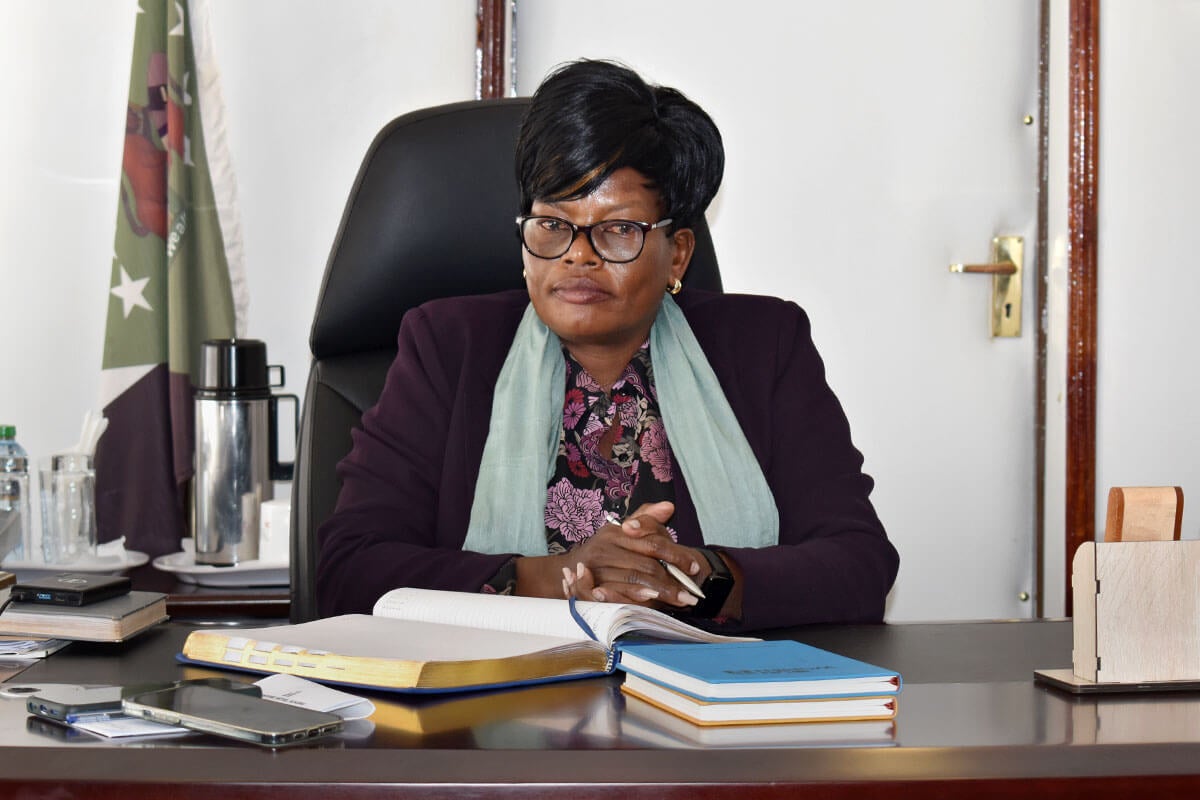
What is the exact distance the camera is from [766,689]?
2.64ft

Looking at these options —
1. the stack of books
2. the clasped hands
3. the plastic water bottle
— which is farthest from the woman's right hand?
the plastic water bottle

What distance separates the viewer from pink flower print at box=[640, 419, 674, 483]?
5.49 ft

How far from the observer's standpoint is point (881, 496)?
9.40 ft

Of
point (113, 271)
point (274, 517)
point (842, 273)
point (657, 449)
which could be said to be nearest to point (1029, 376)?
point (842, 273)

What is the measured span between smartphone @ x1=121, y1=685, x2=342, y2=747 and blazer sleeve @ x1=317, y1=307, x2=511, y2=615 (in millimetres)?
594

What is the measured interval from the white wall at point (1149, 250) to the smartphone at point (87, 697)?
2378 millimetres

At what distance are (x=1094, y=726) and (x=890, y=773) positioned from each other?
7.5 inches

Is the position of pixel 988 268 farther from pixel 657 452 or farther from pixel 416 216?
pixel 416 216

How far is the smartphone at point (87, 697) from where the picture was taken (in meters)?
0.78

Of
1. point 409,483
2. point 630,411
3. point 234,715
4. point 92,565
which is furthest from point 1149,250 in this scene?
point 234,715

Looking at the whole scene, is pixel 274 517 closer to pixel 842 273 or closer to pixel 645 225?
pixel 645 225

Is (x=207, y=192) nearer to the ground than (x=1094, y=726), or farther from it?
farther from it

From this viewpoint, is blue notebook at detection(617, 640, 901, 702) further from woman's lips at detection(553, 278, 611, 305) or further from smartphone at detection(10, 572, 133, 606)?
woman's lips at detection(553, 278, 611, 305)

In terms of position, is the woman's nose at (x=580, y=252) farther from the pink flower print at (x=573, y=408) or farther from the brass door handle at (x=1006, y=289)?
the brass door handle at (x=1006, y=289)
